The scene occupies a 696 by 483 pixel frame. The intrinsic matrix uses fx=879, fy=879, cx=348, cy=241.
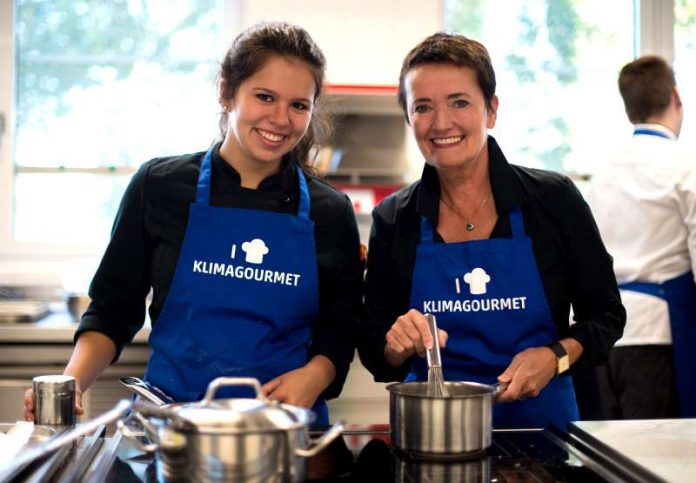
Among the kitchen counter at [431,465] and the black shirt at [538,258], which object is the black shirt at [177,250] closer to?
the black shirt at [538,258]

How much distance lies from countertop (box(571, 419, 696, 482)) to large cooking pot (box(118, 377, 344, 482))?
0.40 meters

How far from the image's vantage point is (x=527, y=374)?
1.41 metres

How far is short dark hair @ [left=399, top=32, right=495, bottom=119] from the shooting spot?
1581 millimetres

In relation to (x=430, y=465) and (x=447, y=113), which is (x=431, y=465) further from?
(x=447, y=113)

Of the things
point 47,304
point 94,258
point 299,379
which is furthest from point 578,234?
point 94,258

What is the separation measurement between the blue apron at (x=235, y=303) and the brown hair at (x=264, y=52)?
0.21 meters

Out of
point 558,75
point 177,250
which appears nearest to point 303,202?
point 177,250

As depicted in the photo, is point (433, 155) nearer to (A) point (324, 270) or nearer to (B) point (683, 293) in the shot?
(A) point (324, 270)

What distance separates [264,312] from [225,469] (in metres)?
0.67

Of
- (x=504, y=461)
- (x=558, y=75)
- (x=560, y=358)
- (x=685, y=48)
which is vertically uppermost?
(x=685, y=48)

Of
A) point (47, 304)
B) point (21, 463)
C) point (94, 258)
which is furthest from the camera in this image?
point (94, 258)

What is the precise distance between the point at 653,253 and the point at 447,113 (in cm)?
121

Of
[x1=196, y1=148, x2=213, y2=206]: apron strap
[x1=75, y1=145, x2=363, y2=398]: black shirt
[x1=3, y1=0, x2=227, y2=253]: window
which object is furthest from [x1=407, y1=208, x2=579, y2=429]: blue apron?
[x1=3, y1=0, x2=227, y2=253]: window

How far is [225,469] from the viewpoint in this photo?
0.84 meters
